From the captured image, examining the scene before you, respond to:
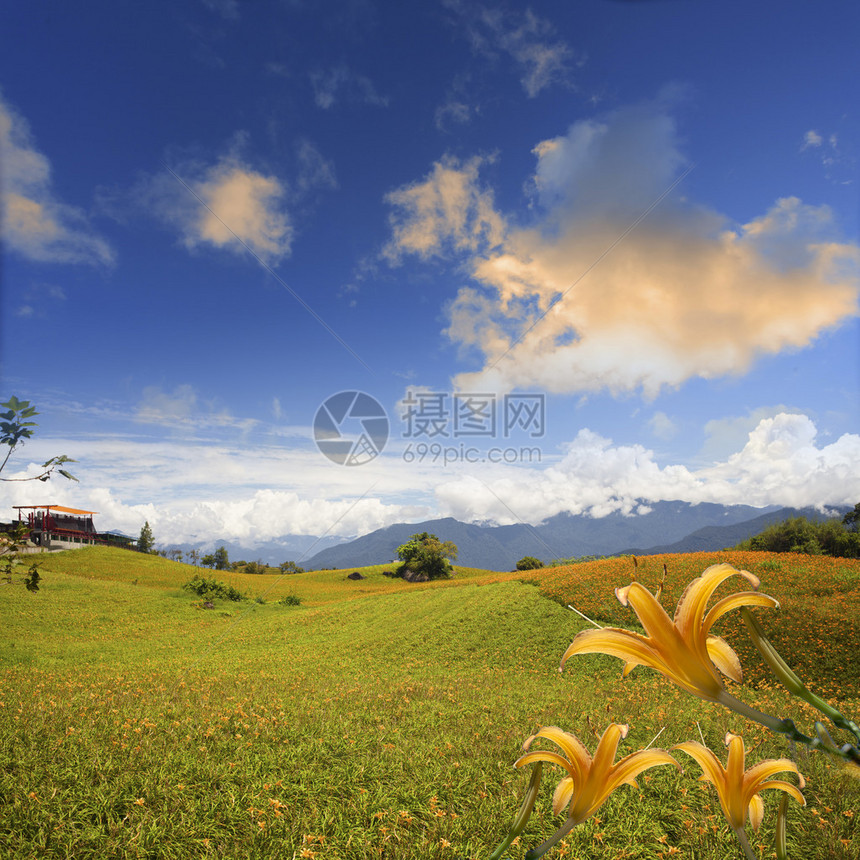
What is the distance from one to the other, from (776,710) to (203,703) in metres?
7.64

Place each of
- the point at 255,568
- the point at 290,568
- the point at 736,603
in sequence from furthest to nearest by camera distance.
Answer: the point at 290,568 < the point at 255,568 < the point at 736,603

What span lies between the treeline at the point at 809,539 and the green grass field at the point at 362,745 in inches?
481

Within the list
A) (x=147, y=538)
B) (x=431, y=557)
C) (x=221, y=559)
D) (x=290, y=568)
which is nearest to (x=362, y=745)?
(x=431, y=557)

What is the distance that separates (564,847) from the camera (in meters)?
3.18

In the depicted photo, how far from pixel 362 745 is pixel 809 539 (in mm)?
24269

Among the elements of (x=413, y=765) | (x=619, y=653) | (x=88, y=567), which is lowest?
(x=88, y=567)

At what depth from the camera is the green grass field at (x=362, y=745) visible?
Answer: 129 inches

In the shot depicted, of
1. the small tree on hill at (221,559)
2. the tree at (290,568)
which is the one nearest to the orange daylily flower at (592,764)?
the tree at (290,568)

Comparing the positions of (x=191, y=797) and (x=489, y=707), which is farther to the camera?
(x=489, y=707)

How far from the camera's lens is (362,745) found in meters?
4.62

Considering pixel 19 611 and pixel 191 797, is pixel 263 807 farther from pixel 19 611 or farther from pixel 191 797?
pixel 19 611

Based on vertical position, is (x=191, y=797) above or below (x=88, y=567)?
above

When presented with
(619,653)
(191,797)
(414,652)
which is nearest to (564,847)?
(191,797)

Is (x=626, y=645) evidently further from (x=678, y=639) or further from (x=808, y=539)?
(x=808, y=539)
